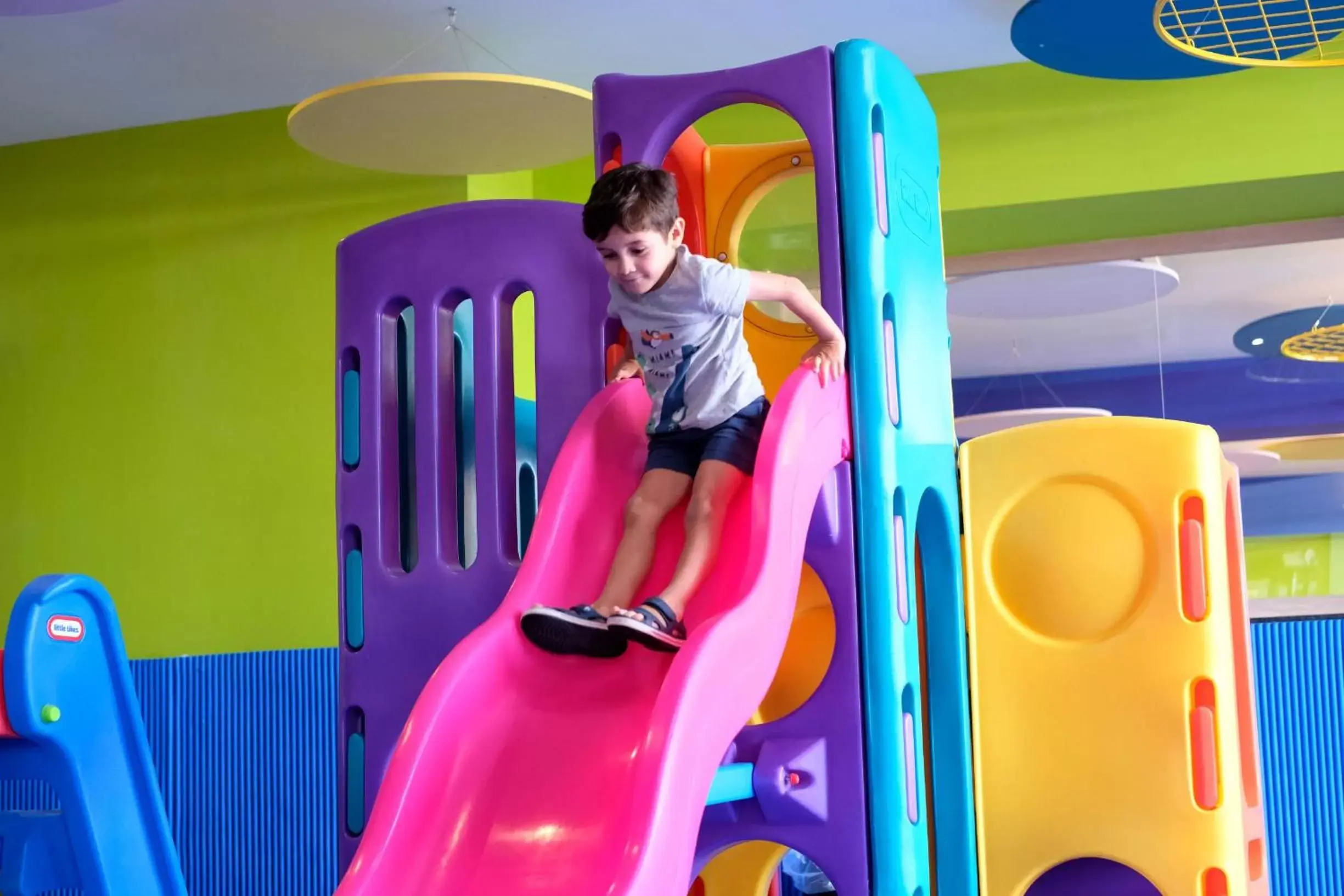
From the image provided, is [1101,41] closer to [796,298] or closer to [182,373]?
[796,298]

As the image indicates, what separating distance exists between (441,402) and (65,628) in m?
0.97

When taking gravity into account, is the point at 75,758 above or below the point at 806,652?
below

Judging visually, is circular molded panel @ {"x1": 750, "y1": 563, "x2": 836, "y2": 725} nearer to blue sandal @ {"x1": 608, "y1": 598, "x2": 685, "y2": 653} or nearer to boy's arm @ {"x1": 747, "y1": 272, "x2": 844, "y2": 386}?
boy's arm @ {"x1": 747, "y1": 272, "x2": 844, "y2": 386}

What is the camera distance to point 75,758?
315 centimetres

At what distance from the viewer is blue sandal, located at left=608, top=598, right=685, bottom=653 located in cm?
224

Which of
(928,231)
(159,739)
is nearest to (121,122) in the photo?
(159,739)

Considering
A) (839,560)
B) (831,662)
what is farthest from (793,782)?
(839,560)

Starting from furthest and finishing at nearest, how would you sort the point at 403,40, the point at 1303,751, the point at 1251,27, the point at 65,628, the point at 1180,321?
the point at 1180,321
the point at 403,40
the point at 1303,751
the point at 1251,27
the point at 65,628

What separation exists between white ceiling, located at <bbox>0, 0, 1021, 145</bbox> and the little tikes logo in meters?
2.58

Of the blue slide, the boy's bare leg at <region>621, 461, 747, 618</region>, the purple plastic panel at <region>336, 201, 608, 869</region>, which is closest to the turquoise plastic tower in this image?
the boy's bare leg at <region>621, 461, 747, 618</region>

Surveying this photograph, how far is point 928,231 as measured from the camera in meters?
3.09

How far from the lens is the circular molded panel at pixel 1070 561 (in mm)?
3137

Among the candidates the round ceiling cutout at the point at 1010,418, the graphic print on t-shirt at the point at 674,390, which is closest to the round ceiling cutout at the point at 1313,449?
the round ceiling cutout at the point at 1010,418

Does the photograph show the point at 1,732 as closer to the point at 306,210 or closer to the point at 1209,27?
the point at 306,210
